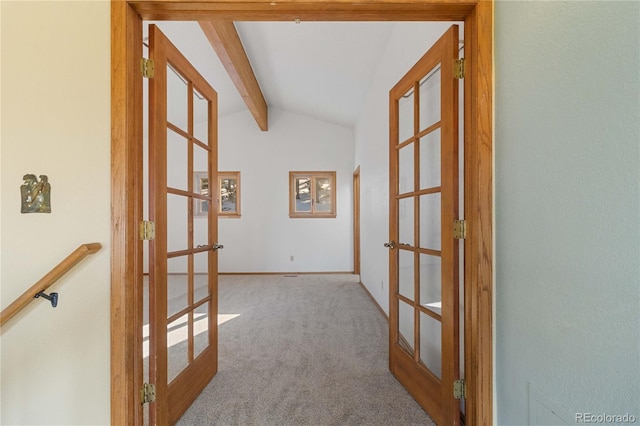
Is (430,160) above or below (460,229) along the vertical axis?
above

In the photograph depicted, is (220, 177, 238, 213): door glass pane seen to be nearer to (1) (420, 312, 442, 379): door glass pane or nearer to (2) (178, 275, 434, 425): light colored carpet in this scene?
(2) (178, 275, 434, 425): light colored carpet

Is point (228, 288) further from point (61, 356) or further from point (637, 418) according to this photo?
point (637, 418)

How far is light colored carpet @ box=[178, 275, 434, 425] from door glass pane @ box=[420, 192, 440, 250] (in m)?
0.93

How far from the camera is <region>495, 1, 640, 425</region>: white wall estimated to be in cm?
77

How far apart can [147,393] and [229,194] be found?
5386 millimetres

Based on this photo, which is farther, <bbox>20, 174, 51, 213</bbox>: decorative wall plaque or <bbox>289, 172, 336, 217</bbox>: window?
<bbox>289, 172, 336, 217</bbox>: window

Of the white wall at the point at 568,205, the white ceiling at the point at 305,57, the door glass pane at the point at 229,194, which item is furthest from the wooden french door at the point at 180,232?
the door glass pane at the point at 229,194

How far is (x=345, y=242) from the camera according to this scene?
6477 millimetres

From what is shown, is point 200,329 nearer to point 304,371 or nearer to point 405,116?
point 304,371

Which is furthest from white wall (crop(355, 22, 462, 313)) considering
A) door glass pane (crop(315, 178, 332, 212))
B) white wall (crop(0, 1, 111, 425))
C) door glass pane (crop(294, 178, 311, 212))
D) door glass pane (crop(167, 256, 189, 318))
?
door glass pane (crop(167, 256, 189, 318))

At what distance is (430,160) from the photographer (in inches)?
71.7

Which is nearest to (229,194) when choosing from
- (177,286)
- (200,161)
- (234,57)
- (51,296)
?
(234,57)

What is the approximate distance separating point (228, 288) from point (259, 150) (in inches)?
114

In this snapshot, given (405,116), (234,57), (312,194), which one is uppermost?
(234,57)
